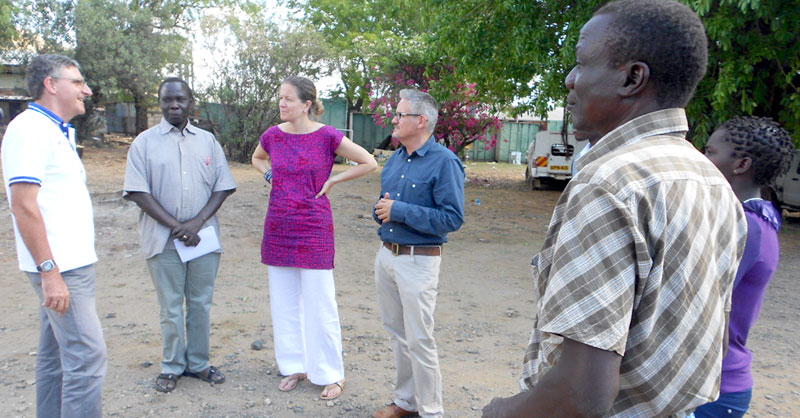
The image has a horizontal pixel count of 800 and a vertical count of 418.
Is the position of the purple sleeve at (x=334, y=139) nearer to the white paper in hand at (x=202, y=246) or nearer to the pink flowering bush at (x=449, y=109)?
the white paper in hand at (x=202, y=246)

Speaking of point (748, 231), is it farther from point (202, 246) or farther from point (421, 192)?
point (202, 246)

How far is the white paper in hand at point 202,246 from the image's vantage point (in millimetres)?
3844

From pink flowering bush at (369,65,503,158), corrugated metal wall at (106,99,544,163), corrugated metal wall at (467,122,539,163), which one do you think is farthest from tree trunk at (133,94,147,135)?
corrugated metal wall at (467,122,539,163)

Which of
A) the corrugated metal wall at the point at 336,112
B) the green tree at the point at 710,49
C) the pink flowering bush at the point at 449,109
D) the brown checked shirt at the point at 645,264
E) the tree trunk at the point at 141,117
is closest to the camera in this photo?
the brown checked shirt at the point at 645,264

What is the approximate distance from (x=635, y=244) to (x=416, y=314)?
234 cm

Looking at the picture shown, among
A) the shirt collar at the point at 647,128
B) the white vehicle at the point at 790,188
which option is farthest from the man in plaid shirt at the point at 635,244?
the white vehicle at the point at 790,188

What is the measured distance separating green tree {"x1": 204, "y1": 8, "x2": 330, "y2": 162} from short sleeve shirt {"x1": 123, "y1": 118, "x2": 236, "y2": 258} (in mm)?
13154

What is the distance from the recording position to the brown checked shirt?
3.74ft

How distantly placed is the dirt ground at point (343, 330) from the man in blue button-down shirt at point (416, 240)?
0.46m

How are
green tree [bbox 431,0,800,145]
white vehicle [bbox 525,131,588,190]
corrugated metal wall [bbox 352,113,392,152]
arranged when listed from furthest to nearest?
corrugated metal wall [bbox 352,113,392,152] → white vehicle [bbox 525,131,588,190] → green tree [bbox 431,0,800,145]

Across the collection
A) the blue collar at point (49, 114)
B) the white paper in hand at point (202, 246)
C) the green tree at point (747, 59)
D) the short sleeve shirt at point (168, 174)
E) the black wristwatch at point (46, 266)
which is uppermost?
the green tree at point (747, 59)

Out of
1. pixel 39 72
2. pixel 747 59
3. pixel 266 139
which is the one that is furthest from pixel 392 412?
pixel 747 59

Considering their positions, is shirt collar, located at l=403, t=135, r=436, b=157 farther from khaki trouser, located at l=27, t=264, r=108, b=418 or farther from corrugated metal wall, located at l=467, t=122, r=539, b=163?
corrugated metal wall, located at l=467, t=122, r=539, b=163

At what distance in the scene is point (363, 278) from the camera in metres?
6.88
